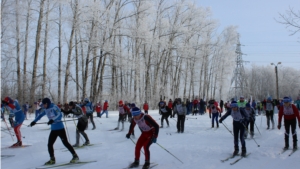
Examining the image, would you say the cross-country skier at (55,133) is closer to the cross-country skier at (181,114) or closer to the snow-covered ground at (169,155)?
the snow-covered ground at (169,155)

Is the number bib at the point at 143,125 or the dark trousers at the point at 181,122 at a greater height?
the number bib at the point at 143,125

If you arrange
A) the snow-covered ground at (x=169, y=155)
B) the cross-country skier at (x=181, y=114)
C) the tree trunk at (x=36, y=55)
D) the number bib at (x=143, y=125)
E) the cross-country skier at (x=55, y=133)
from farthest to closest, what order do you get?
the tree trunk at (x=36, y=55)
the cross-country skier at (x=181, y=114)
the cross-country skier at (x=55, y=133)
the snow-covered ground at (x=169, y=155)
the number bib at (x=143, y=125)

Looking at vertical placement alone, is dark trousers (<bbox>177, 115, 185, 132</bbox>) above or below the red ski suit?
below

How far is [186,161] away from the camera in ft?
27.0

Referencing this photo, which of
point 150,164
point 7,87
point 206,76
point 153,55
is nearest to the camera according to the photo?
point 150,164

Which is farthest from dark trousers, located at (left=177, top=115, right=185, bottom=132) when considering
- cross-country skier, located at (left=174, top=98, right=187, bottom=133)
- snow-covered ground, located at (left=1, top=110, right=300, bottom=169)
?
snow-covered ground, located at (left=1, top=110, right=300, bottom=169)

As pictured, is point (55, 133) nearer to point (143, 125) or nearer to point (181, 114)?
point (143, 125)

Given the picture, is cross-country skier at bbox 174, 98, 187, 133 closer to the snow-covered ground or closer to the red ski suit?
the snow-covered ground

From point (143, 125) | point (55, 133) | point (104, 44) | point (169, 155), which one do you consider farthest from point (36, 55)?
point (143, 125)

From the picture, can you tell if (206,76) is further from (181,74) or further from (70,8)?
(70,8)

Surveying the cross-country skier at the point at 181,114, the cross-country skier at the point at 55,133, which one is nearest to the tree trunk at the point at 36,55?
the cross-country skier at the point at 181,114

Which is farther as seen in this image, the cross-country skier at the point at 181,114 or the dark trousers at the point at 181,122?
the dark trousers at the point at 181,122

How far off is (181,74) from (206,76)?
755cm

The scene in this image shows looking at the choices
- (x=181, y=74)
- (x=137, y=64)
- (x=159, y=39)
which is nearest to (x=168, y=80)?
(x=181, y=74)
